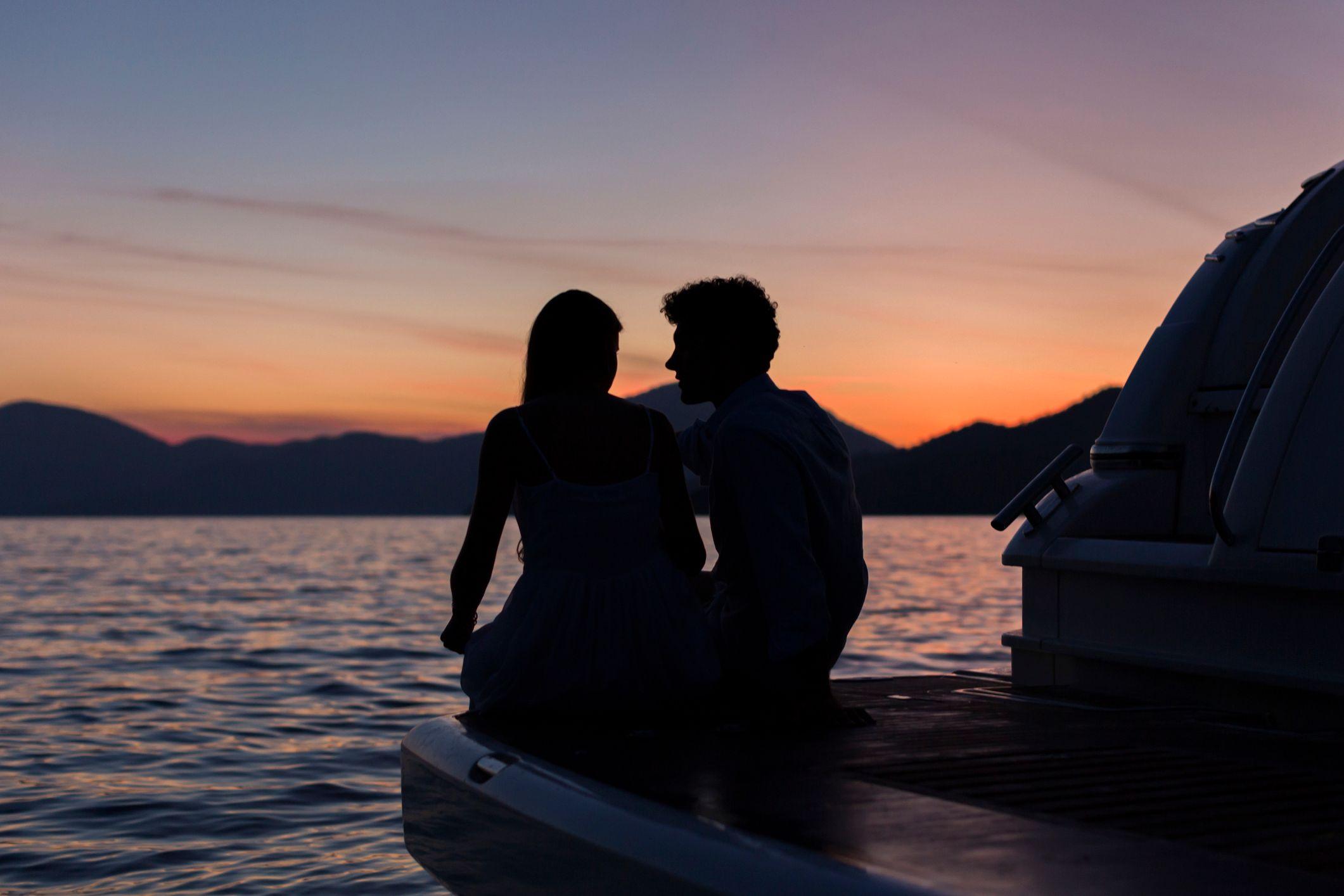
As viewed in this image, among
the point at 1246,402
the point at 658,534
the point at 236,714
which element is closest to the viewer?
the point at 658,534

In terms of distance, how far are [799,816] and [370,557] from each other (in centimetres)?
6310

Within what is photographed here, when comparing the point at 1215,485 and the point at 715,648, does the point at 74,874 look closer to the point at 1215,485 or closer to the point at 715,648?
the point at 715,648

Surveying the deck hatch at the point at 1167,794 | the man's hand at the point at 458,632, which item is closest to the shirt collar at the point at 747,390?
the man's hand at the point at 458,632

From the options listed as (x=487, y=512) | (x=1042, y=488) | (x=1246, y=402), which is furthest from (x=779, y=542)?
(x=1042, y=488)

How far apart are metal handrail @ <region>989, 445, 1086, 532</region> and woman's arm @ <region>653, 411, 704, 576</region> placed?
8.78ft

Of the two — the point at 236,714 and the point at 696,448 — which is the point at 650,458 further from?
the point at 236,714

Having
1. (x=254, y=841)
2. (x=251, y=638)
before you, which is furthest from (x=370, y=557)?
(x=254, y=841)

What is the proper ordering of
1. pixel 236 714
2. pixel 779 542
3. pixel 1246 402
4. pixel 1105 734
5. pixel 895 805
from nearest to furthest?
pixel 895 805 < pixel 779 542 < pixel 1105 734 < pixel 1246 402 < pixel 236 714

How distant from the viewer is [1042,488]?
6.88 metres

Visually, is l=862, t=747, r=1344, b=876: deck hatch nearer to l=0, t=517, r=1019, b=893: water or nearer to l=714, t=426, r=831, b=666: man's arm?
l=714, t=426, r=831, b=666: man's arm

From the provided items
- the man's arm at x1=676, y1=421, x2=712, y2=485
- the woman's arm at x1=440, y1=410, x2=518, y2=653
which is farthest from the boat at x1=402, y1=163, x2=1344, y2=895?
the man's arm at x1=676, y1=421, x2=712, y2=485

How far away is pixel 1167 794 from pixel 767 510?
4.78 feet

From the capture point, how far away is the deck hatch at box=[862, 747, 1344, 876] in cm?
287

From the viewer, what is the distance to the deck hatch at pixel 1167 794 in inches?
113
